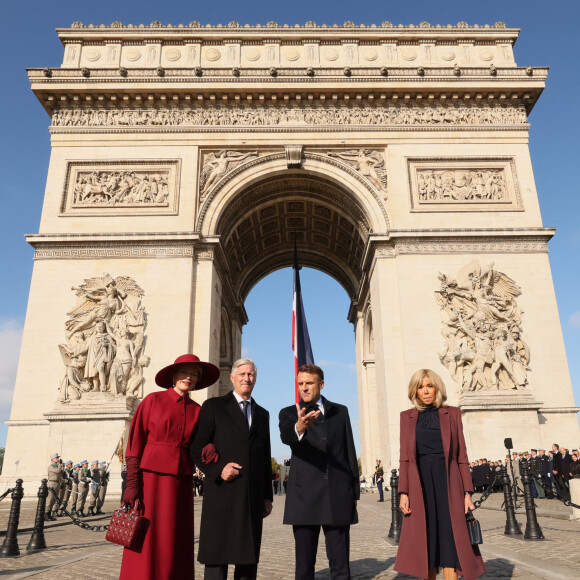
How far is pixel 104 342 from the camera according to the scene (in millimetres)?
15875

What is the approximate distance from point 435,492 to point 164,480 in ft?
6.41

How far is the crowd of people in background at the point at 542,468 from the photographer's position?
490 inches

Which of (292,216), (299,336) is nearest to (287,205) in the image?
(292,216)

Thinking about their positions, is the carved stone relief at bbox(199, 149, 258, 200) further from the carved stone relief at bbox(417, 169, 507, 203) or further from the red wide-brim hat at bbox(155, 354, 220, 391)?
the red wide-brim hat at bbox(155, 354, 220, 391)

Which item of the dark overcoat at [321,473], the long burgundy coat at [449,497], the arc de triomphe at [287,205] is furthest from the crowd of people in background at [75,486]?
the long burgundy coat at [449,497]

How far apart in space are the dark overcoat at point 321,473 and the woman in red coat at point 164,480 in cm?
62

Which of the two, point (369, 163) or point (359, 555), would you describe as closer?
point (359, 555)

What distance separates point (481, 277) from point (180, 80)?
12.7 metres

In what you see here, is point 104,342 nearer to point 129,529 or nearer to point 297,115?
point 297,115

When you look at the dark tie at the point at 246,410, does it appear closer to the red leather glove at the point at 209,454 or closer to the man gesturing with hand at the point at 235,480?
the man gesturing with hand at the point at 235,480

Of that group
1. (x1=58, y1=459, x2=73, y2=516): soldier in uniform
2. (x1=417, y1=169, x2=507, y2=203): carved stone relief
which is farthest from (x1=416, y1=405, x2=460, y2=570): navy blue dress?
(x1=417, y1=169, x2=507, y2=203): carved stone relief

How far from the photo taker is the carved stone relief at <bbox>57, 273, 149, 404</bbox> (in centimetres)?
1565

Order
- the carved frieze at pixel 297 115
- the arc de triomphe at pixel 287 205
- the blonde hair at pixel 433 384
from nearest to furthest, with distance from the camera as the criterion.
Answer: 1. the blonde hair at pixel 433 384
2. the arc de triomphe at pixel 287 205
3. the carved frieze at pixel 297 115

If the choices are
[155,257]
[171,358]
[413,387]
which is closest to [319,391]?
[413,387]
